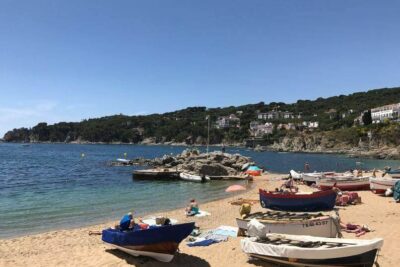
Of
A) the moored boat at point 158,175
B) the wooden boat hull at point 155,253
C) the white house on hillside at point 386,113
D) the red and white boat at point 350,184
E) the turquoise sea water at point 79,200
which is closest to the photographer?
the wooden boat hull at point 155,253

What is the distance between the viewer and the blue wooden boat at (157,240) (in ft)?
43.9

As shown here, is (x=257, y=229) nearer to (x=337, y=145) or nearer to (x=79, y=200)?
(x=79, y=200)

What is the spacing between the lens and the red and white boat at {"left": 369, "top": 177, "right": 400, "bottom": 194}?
3102cm

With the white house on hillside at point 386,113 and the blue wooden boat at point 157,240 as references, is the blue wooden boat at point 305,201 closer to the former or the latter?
the blue wooden boat at point 157,240

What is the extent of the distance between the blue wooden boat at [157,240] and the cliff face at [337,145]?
344ft

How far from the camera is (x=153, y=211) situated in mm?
26797

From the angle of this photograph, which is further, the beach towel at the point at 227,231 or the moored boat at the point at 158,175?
the moored boat at the point at 158,175

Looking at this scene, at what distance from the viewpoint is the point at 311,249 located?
12.0 meters

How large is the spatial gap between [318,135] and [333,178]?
451 ft

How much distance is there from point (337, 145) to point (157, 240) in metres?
150

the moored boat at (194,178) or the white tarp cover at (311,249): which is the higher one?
the white tarp cover at (311,249)

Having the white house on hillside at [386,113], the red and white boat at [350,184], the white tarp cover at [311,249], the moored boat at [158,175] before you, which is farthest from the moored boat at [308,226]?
the white house on hillside at [386,113]

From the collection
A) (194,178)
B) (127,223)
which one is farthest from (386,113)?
(127,223)

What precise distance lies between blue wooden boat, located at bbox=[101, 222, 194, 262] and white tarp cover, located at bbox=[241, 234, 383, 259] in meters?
2.29
